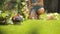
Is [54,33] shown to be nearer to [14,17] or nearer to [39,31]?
[39,31]

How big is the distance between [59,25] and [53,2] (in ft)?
0.59

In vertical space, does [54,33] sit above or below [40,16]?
below

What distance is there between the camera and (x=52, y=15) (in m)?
1.52

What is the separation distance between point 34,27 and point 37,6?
161 mm

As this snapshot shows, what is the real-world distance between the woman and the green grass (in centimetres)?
5

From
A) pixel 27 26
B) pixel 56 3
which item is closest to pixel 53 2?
Result: pixel 56 3

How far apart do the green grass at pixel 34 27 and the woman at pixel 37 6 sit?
0.05 meters

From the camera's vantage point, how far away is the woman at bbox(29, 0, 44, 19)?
1.51 metres

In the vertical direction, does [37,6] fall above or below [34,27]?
above

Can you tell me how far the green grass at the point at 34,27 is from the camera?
1.48m

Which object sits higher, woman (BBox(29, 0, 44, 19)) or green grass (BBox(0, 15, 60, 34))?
woman (BBox(29, 0, 44, 19))

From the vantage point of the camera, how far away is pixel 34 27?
4.90 feet

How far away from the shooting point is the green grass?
1477 millimetres

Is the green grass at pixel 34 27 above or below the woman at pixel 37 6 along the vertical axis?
below
